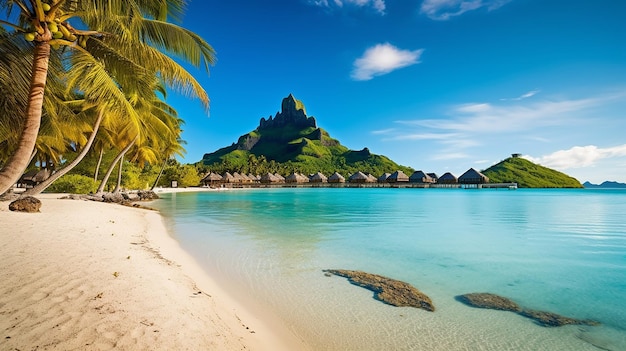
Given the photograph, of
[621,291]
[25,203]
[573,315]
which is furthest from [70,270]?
[621,291]

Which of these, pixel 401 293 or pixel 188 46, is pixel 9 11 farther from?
pixel 401 293

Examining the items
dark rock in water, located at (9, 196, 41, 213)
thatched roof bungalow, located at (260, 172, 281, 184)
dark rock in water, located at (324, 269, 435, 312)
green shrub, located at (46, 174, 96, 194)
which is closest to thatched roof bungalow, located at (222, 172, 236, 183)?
thatched roof bungalow, located at (260, 172, 281, 184)

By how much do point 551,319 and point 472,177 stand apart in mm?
62616

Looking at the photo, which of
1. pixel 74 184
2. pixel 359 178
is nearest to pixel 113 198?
pixel 74 184

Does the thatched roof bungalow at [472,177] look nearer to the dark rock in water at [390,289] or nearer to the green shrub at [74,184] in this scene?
the green shrub at [74,184]

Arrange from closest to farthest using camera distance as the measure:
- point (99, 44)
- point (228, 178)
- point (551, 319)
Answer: point (551, 319)
point (99, 44)
point (228, 178)

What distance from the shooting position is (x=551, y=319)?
13.8 ft

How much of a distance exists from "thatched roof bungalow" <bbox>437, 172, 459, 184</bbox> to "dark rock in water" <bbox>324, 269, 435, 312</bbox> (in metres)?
63.4

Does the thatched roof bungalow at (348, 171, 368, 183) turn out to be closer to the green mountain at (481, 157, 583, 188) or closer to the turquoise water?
the green mountain at (481, 157, 583, 188)

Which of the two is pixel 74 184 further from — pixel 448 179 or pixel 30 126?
pixel 448 179

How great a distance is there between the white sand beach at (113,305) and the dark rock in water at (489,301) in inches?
112

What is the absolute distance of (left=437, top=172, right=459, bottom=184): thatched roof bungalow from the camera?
63375 millimetres

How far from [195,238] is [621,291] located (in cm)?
994

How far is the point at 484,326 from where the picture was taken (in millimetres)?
3912
